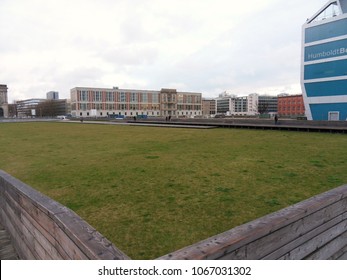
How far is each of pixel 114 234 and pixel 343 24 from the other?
4086 cm

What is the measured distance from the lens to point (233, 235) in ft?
9.15

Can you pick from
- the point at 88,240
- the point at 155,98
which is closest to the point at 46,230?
the point at 88,240

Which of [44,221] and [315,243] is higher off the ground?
[44,221]

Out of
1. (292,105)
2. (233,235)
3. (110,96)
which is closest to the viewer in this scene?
(233,235)

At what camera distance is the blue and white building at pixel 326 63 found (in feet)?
110

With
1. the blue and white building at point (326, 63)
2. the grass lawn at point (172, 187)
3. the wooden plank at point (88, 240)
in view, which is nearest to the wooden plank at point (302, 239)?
the grass lawn at point (172, 187)

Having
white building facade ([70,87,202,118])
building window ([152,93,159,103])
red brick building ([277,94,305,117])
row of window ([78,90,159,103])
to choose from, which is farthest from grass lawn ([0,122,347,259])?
building window ([152,93,159,103])

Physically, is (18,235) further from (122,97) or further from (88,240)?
(122,97)

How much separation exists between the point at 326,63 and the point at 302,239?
39086mm

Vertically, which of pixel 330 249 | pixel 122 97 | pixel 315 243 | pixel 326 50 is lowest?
pixel 330 249

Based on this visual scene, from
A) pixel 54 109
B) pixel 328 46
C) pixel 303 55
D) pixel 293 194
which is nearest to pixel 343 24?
pixel 328 46

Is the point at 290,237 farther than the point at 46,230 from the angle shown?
No

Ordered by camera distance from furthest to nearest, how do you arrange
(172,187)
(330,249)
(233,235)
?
1. (172,187)
2. (330,249)
3. (233,235)
